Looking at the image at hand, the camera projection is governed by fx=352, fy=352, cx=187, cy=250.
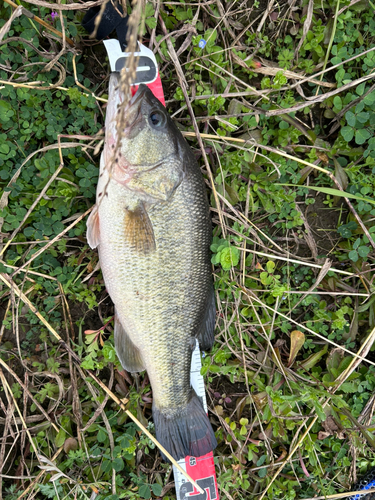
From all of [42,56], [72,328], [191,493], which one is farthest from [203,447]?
[42,56]

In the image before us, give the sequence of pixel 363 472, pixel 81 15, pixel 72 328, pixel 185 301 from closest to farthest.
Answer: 1. pixel 185 301
2. pixel 81 15
3. pixel 72 328
4. pixel 363 472

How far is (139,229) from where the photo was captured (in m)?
2.09

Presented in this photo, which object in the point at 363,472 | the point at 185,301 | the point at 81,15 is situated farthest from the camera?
the point at 363,472

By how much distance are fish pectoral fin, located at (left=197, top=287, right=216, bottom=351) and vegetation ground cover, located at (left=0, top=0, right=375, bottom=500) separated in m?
0.13

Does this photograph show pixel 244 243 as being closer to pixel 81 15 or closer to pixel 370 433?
pixel 370 433

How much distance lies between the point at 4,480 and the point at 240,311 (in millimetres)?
2082

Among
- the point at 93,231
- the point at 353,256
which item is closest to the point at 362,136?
the point at 353,256

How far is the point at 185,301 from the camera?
2240mm

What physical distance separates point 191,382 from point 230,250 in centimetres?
105

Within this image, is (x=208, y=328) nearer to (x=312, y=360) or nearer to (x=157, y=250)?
(x=157, y=250)

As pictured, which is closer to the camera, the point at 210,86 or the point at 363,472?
the point at 210,86

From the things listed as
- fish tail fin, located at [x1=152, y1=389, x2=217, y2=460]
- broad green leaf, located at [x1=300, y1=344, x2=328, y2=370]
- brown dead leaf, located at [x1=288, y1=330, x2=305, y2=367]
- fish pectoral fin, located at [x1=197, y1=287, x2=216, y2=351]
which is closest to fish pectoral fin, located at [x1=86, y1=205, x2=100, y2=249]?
fish pectoral fin, located at [x1=197, y1=287, x2=216, y2=351]

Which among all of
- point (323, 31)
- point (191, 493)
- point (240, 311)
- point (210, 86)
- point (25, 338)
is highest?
point (323, 31)

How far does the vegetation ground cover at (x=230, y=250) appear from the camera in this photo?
2.41 meters
